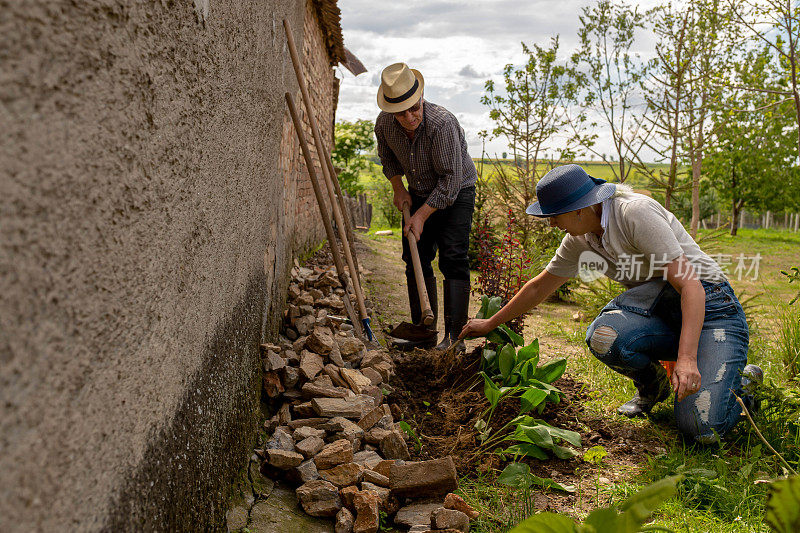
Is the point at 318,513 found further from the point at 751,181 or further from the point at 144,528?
the point at 751,181

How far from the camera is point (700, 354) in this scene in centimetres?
279

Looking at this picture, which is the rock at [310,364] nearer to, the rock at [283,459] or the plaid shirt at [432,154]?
the rock at [283,459]

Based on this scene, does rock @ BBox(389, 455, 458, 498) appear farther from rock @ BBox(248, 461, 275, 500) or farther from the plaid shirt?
the plaid shirt

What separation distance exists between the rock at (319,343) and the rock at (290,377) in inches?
10.2

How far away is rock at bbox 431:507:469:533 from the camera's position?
1.96 meters

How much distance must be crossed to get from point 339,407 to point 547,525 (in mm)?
1980

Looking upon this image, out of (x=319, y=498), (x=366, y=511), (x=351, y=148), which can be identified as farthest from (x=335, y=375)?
(x=351, y=148)

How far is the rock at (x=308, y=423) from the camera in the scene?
253 cm

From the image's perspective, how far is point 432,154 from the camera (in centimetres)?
385

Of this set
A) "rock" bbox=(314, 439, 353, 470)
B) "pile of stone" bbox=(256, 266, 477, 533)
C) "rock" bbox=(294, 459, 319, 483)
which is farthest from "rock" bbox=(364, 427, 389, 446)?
"rock" bbox=(294, 459, 319, 483)

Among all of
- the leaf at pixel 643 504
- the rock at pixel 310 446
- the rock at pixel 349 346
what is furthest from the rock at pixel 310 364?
the leaf at pixel 643 504

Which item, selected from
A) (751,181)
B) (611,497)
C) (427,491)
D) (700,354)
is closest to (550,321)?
(700,354)

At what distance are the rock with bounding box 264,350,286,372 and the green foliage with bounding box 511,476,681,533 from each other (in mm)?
2211

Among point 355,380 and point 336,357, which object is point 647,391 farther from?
point 336,357
